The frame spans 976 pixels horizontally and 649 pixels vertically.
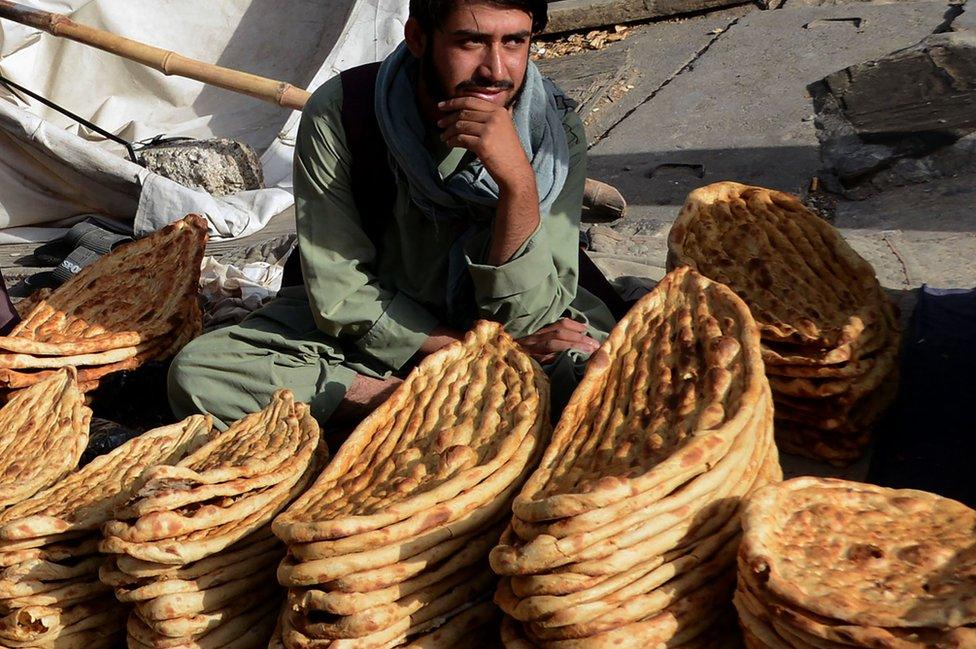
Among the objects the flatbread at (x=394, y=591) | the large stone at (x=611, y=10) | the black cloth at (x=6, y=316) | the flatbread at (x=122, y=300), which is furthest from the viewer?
the large stone at (x=611, y=10)

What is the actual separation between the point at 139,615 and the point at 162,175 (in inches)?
176

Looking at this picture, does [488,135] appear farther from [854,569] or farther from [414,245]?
[854,569]

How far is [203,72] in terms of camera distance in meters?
5.32

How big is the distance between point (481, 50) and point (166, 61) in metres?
3.56

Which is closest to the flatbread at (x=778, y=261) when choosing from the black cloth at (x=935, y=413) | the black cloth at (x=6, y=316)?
the black cloth at (x=935, y=413)

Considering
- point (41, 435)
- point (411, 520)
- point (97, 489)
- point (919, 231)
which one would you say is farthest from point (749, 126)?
point (411, 520)

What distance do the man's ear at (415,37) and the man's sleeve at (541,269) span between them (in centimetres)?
49

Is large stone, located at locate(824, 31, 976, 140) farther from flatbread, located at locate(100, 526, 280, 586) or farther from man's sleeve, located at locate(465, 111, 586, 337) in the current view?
flatbread, located at locate(100, 526, 280, 586)

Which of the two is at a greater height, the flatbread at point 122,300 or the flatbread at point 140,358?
the flatbread at point 122,300

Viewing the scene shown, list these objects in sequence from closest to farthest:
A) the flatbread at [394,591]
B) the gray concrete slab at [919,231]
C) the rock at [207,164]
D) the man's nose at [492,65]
Result: 1. the flatbread at [394,591]
2. the man's nose at [492,65]
3. the gray concrete slab at [919,231]
4. the rock at [207,164]

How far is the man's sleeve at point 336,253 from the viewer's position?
2.75 metres

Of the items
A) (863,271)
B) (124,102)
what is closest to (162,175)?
(124,102)

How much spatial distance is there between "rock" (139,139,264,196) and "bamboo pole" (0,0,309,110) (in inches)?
22.4

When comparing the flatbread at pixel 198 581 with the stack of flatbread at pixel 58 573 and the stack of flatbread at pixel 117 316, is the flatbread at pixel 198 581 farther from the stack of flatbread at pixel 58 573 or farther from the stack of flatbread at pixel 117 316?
the stack of flatbread at pixel 117 316
